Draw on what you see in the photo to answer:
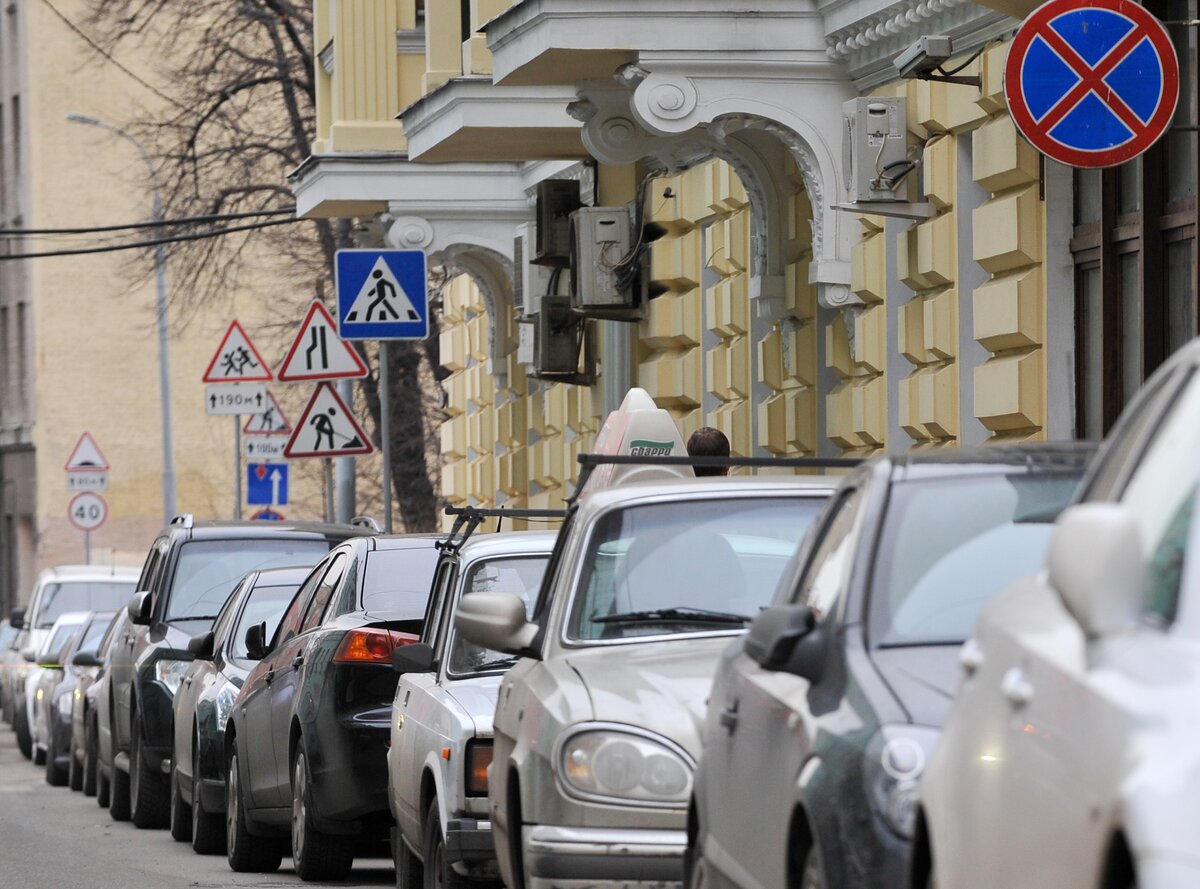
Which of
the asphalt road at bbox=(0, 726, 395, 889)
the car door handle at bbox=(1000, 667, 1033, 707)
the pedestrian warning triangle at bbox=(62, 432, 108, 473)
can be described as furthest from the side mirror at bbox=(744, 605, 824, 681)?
the pedestrian warning triangle at bbox=(62, 432, 108, 473)

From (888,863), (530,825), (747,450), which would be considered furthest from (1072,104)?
(747,450)

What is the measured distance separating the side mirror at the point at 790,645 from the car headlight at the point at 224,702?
8874 millimetres

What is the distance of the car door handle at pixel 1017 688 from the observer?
412 cm

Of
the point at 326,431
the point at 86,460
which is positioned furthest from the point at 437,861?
the point at 86,460

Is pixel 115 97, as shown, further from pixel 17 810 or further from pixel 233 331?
pixel 17 810

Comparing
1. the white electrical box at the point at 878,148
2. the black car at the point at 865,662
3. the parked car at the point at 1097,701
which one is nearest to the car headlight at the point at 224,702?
the white electrical box at the point at 878,148

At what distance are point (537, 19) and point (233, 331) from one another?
41.6 ft

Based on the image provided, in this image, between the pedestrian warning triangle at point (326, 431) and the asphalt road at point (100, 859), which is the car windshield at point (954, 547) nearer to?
the asphalt road at point (100, 859)

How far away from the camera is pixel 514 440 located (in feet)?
88.0

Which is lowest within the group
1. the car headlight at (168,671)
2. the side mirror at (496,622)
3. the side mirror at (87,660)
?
the side mirror at (87,660)

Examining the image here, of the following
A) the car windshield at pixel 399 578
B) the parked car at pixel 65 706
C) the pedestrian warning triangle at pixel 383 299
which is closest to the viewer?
the car windshield at pixel 399 578

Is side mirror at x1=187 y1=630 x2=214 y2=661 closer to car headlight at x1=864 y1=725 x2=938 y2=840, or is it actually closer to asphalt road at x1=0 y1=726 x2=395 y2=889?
asphalt road at x1=0 y1=726 x2=395 y2=889

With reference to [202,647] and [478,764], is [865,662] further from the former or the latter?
[202,647]

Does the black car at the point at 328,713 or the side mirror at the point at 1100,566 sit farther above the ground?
the side mirror at the point at 1100,566
